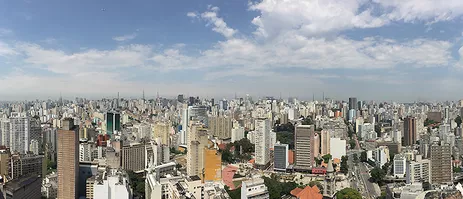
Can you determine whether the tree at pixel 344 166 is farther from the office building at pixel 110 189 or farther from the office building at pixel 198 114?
the office building at pixel 198 114

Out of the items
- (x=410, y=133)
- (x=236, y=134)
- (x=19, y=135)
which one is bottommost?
(x=236, y=134)

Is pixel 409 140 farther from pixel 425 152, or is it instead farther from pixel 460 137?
pixel 425 152

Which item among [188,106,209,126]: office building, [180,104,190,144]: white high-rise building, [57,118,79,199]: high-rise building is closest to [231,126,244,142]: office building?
[180,104,190,144]: white high-rise building

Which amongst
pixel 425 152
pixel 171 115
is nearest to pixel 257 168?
pixel 425 152

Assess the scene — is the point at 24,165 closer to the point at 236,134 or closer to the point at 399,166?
the point at 236,134

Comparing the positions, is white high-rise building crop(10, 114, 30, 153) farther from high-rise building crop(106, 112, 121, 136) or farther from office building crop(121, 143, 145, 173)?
high-rise building crop(106, 112, 121, 136)

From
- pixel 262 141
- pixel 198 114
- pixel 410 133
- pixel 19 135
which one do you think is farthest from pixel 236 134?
pixel 19 135

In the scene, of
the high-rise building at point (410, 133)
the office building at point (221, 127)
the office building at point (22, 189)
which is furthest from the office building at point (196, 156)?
the high-rise building at point (410, 133)
